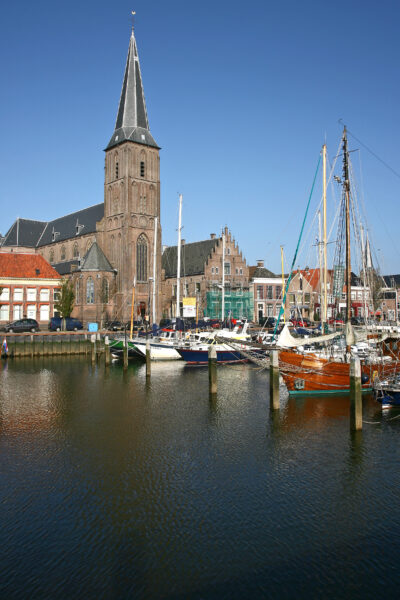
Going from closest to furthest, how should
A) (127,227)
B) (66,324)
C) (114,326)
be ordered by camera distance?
(66,324)
(114,326)
(127,227)

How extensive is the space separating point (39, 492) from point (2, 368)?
92.3 feet

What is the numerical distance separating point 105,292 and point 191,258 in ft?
Answer: 57.3

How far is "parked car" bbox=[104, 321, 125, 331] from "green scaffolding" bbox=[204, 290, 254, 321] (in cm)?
1590

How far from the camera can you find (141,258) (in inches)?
2911

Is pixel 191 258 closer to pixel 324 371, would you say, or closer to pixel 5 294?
pixel 5 294

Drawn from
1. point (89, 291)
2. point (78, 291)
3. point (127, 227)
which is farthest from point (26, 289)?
point (127, 227)

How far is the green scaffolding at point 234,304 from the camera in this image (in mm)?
76625

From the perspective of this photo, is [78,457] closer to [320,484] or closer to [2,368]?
[320,484]

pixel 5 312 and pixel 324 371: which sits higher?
pixel 5 312

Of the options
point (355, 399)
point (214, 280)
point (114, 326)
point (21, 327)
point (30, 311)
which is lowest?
point (355, 399)

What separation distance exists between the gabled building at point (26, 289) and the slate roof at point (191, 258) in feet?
69.3

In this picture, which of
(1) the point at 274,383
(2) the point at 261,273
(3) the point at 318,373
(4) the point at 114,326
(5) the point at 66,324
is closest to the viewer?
(1) the point at 274,383

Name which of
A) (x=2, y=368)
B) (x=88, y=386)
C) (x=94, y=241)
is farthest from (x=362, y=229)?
(x=94, y=241)

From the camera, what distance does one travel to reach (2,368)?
129 feet
